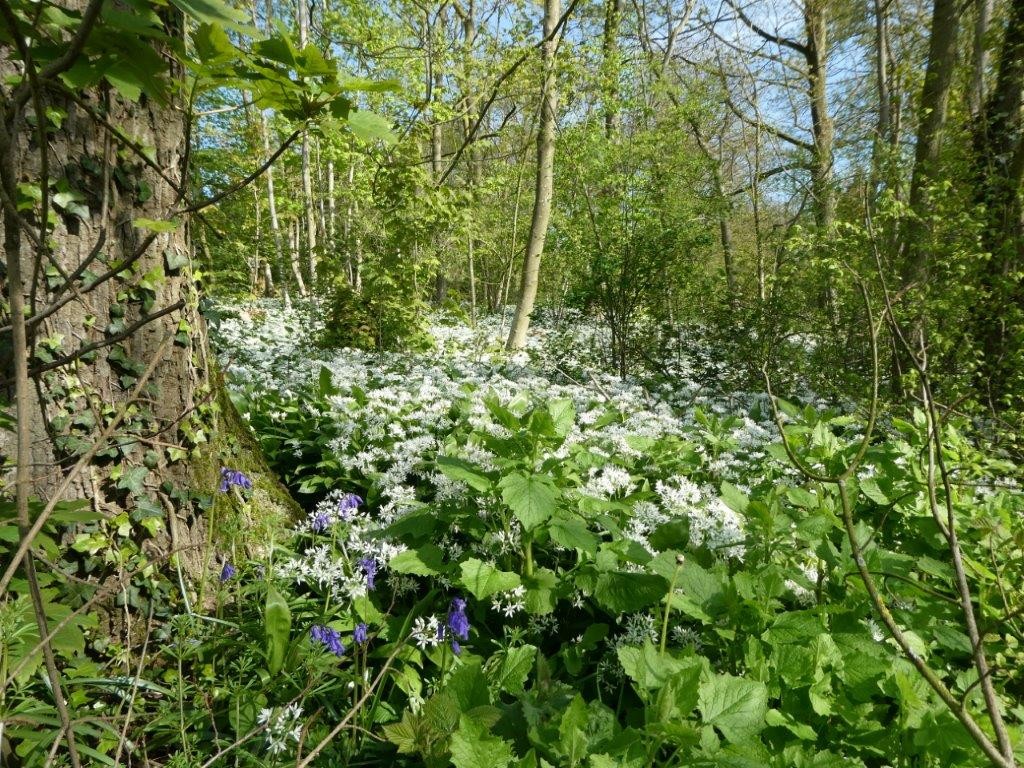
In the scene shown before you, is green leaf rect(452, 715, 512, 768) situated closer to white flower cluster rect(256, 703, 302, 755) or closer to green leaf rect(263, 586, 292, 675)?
white flower cluster rect(256, 703, 302, 755)

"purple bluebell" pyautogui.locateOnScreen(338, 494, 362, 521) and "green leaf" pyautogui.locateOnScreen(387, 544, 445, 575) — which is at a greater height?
"purple bluebell" pyautogui.locateOnScreen(338, 494, 362, 521)

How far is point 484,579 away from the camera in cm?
192

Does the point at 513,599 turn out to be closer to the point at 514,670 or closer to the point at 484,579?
the point at 484,579

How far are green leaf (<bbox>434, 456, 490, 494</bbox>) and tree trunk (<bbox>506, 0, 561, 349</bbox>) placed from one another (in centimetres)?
657

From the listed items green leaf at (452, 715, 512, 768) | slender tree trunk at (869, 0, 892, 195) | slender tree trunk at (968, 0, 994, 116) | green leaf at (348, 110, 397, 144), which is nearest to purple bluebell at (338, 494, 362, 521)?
green leaf at (452, 715, 512, 768)

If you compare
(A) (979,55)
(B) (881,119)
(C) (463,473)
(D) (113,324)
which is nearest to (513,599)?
(C) (463,473)

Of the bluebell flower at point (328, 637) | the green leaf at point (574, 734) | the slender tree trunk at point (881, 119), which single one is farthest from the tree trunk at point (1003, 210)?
the bluebell flower at point (328, 637)

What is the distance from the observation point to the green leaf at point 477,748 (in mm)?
1171

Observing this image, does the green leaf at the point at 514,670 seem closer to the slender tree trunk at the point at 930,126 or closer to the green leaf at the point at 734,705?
the green leaf at the point at 734,705

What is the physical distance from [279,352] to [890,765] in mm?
6904

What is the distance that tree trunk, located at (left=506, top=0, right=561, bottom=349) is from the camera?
8094 mm

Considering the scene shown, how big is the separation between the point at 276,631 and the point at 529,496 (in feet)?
3.08

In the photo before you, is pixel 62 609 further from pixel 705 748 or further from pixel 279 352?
pixel 279 352

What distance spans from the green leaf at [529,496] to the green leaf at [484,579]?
20 cm
